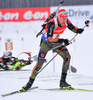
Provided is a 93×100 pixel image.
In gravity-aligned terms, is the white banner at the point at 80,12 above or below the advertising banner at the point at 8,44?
above

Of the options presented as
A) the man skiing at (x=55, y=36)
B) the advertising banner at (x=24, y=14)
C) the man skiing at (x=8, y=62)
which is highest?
the advertising banner at (x=24, y=14)

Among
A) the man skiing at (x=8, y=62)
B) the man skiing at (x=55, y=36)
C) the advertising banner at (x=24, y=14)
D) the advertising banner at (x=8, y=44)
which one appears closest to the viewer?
the man skiing at (x=55, y=36)

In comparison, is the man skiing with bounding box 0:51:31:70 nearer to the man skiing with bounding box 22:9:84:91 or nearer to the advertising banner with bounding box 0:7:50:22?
the man skiing with bounding box 22:9:84:91

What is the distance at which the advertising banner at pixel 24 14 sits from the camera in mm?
19016

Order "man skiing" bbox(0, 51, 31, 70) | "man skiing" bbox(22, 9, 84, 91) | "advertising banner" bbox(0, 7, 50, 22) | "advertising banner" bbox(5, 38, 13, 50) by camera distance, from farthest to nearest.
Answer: "advertising banner" bbox(0, 7, 50, 22) → "advertising banner" bbox(5, 38, 13, 50) → "man skiing" bbox(0, 51, 31, 70) → "man skiing" bbox(22, 9, 84, 91)

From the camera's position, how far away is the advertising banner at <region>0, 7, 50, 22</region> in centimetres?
1902

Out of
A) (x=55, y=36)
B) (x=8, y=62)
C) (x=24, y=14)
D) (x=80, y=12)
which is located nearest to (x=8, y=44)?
(x=8, y=62)

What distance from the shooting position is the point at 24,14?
62.6ft

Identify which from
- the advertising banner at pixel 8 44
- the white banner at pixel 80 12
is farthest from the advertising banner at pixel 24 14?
the advertising banner at pixel 8 44

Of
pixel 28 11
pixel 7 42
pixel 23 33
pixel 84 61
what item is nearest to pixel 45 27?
pixel 7 42

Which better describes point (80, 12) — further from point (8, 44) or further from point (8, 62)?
point (8, 62)

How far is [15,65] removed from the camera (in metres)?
8.74

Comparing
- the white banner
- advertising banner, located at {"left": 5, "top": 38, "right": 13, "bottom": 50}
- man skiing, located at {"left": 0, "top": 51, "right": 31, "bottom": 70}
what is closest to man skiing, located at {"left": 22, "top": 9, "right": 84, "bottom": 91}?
man skiing, located at {"left": 0, "top": 51, "right": 31, "bottom": 70}

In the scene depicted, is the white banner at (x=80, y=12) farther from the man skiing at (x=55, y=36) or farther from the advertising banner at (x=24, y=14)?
the man skiing at (x=55, y=36)
